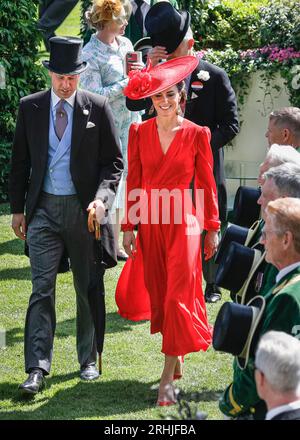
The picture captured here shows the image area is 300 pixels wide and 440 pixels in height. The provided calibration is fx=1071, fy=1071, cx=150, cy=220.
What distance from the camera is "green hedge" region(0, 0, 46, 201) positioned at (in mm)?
11734

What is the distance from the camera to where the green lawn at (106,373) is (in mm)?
6629

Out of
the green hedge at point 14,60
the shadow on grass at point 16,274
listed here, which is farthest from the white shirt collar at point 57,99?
the green hedge at point 14,60

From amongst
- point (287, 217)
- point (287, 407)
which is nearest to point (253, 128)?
point (287, 217)

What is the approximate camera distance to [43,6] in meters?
15.4

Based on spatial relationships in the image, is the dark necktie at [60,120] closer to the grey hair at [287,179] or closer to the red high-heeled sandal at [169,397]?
the red high-heeled sandal at [169,397]

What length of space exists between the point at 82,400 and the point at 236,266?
2012 mm

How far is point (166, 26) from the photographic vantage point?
7.79m

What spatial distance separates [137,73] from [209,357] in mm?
2097

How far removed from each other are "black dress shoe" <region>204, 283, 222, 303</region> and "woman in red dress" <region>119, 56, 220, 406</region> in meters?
1.85

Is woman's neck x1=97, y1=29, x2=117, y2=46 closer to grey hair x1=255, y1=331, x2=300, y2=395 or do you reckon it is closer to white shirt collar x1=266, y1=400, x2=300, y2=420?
grey hair x1=255, y1=331, x2=300, y2=395

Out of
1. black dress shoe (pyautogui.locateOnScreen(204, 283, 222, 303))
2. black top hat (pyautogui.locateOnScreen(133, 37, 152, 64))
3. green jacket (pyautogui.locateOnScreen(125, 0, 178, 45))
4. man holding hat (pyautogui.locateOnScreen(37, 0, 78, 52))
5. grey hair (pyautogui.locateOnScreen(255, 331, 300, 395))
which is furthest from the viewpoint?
man holding hat (pyautogui.locateOnScreen(37, 0, 78, 52))

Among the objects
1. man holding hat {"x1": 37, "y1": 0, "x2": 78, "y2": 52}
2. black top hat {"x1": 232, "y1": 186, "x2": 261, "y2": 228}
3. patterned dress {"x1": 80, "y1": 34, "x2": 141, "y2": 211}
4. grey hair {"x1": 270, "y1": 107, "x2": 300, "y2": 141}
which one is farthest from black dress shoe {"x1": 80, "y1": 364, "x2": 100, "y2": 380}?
man holding hat {"x1": 37, "y1": 0, "x2": 78, "y2": 52}

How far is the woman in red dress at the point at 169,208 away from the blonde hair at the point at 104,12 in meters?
2.00
